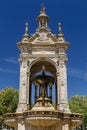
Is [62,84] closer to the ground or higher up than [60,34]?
closer to the ground

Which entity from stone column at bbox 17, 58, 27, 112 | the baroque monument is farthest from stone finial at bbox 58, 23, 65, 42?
stone column at bbox 17, 58, 27, 112

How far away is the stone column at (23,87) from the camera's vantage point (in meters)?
29.6

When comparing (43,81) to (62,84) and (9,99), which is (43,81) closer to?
(62,84)

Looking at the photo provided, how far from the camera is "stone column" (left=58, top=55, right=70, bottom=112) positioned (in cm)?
2967

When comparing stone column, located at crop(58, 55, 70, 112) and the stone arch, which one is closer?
stone column, located at crop(58, 55, 70, 112)

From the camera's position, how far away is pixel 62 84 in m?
30.7

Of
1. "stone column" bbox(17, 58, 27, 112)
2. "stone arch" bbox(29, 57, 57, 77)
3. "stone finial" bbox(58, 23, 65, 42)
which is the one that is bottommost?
"stone column" bbox(17, 58, 27, 112)

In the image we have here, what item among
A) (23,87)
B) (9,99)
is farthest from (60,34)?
(9,99)

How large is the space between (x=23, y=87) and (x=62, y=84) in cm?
403

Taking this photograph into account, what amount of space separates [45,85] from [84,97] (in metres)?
39.0

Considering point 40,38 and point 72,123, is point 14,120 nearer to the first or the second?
point 72,123

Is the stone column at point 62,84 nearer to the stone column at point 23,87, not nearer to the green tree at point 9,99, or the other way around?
the stone column at point 23,87

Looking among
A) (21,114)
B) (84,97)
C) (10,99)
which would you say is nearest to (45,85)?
(21,114)

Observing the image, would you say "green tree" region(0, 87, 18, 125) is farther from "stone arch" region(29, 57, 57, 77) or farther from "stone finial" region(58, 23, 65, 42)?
"stone finial" region(58, 23, 65, 42)
